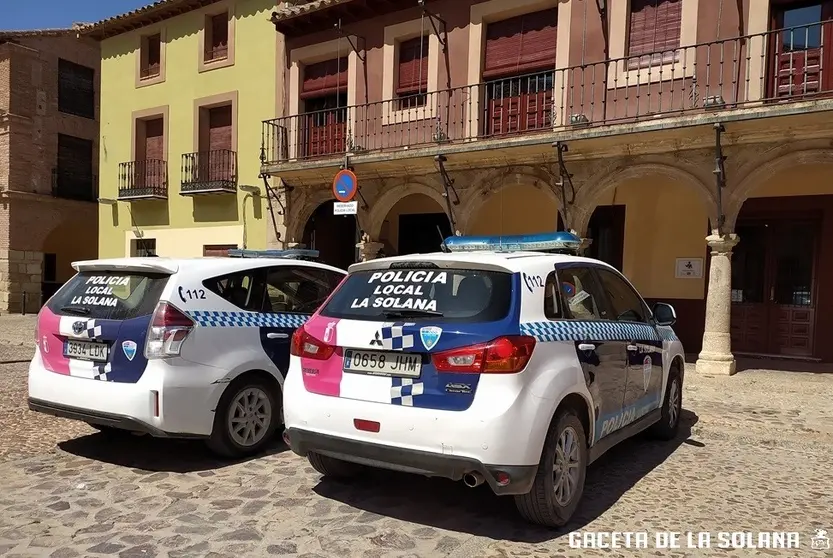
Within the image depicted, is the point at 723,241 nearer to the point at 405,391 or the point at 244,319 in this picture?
the point at 244,319

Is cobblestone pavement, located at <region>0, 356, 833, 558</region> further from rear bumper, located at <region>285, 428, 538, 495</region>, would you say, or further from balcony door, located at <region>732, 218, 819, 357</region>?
balcony door, located at <region>732, 218, 819, 357</region>

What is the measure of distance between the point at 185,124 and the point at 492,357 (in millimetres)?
15402

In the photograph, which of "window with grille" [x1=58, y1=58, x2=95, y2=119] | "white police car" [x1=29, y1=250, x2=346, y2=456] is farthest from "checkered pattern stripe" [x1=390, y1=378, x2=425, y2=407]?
"window with grille" [x1=58, y1=58, x2=95, y2=119]

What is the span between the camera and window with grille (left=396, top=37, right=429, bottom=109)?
12.9m

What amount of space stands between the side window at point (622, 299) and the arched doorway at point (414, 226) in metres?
9.68

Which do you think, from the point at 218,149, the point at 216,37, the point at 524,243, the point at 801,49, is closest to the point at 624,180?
the point at 801,49

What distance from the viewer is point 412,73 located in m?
13.1

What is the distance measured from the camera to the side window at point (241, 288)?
190 inches

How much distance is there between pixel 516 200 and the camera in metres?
13.5

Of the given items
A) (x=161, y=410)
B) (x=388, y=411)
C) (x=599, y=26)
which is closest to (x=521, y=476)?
(x=388, y=411)

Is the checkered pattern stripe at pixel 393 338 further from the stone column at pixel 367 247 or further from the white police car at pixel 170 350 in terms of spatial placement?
the stone column at pixel 367 247

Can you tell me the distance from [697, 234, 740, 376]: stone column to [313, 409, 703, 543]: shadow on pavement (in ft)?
17.0

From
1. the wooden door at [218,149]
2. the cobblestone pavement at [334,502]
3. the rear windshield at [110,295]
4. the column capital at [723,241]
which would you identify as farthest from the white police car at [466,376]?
the wooden door at [218,149]

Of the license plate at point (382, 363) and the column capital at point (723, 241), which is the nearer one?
the license plate at point (382, 363)
